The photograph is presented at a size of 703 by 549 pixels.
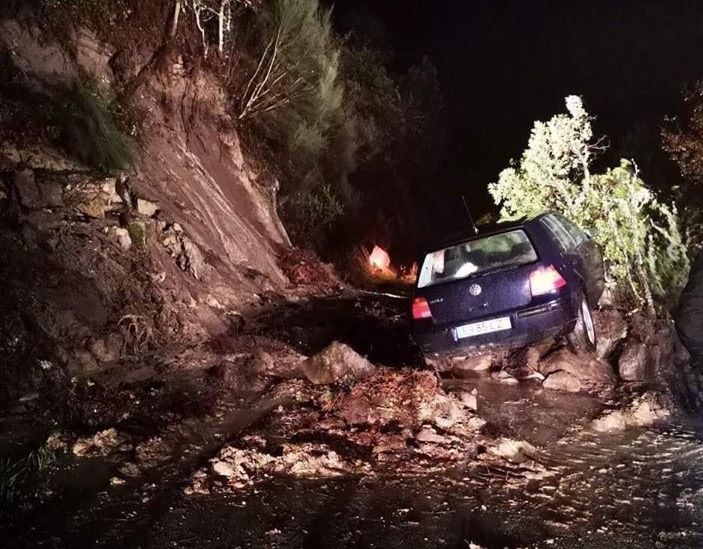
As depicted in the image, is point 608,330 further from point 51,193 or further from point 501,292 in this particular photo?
point 51,193

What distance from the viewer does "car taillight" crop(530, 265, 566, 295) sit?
18.7 ft

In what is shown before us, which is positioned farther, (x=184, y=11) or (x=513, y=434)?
(x=184, y=11)

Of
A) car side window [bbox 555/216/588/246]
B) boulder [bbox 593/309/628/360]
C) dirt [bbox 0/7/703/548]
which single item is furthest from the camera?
car side window [bbox 555/216/588/246]

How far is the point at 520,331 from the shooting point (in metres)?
5.73

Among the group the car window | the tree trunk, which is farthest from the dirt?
the tree trunk

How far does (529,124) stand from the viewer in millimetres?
38312

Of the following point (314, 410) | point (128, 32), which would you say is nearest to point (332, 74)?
point (128, 32)

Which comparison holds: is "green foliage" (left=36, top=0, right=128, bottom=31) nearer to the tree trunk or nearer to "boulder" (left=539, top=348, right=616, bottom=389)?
the tree trunk

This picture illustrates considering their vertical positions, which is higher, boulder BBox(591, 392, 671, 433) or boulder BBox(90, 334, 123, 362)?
boulder BBox(90, 334, 123, 362)

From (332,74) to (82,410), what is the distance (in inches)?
527

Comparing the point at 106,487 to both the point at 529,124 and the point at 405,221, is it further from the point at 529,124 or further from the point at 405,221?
the point at 529,124

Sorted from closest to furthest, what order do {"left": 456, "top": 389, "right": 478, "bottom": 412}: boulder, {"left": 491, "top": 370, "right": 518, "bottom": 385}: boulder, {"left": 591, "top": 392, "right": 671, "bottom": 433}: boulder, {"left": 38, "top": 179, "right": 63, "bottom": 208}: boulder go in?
{"left": 591, "top": 392, "right": 671, "bottom": 433}: boulder
{"left": 456, "top": 389, "right": 478, "bottom": 412}: boulder
{"left": 491, "top": 370, "right": 518, "bottom": 385}: boulder
{"left": 38, "top": 179, "right": 63, "bottom": 208}: boulder

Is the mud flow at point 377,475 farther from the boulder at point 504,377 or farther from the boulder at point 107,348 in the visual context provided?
the boulder at point 107,348

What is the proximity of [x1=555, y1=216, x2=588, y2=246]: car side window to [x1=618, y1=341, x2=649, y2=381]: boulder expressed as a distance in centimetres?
148
